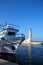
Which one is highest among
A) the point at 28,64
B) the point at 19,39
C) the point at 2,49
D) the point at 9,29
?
the point at 9,29

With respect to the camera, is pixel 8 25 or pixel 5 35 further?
pixel 8 25

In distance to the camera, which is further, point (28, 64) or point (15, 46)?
point (15, 46)

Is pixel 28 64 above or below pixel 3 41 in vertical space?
below

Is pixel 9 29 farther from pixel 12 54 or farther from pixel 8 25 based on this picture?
pixel 12 54

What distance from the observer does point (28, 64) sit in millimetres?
26125

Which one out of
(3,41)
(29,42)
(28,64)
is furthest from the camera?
(29,42)

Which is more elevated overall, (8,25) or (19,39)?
(8,25)

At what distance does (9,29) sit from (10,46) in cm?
432

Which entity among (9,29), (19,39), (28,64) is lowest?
(28,64)

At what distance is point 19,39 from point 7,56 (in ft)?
16.7

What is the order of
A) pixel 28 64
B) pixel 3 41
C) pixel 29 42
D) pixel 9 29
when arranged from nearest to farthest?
pixel 28 64, pixel 3 41, pixel 9 29, pixel 29 42

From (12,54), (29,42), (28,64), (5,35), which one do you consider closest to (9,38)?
(5,35)

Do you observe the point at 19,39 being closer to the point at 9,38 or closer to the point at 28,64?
the point at 9,38

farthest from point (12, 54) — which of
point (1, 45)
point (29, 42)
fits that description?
point (29, 42)
